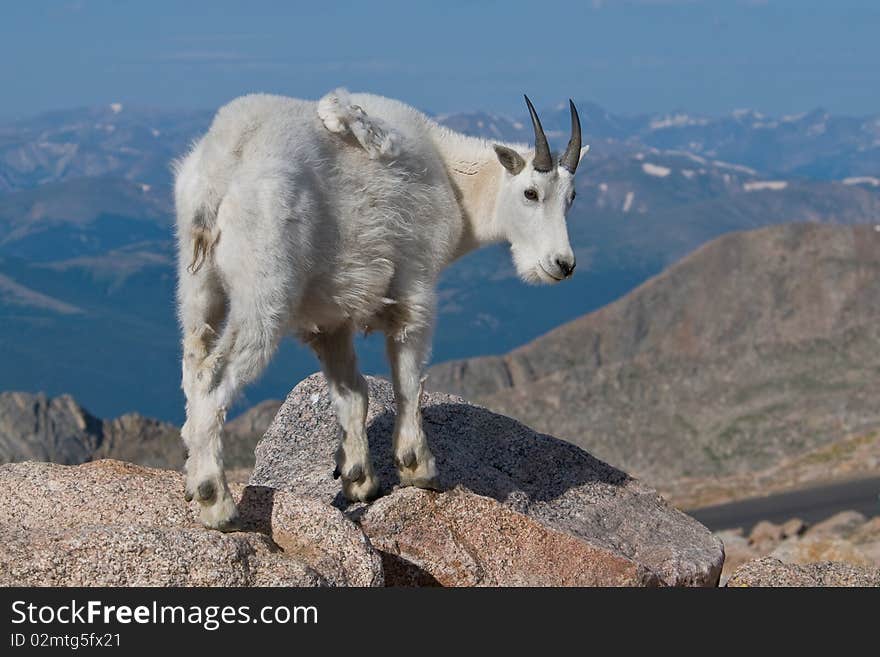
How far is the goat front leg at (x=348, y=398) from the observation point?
1110cm

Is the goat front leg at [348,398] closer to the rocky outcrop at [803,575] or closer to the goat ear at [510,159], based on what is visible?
the goat ear at [510,159]

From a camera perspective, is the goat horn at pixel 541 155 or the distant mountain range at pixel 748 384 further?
the distant mountain range at pixel 748 384

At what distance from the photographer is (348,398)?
11164mm

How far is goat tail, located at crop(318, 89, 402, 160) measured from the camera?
397 inches

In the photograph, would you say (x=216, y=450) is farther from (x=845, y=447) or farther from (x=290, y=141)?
(x=845, y=447)

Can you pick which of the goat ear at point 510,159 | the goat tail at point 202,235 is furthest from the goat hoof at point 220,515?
the goat ear at point 510,159

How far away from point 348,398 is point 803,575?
451 centimetres

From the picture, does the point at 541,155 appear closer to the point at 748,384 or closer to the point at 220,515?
the point at 220,515

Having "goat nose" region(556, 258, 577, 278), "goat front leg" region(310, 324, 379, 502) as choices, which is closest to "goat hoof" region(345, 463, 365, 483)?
"goat front leg" region(310, 324, 379, 502)

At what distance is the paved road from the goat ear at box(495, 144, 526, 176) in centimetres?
3260

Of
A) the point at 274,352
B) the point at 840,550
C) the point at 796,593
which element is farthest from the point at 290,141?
the point at 840,550

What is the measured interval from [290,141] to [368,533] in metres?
3.62

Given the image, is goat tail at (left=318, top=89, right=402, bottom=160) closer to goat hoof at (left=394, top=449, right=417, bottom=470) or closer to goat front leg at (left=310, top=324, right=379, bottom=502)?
goat front leg at (left=310, top=324, right=379, bottom=502)

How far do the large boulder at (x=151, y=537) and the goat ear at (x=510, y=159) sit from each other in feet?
12.3
